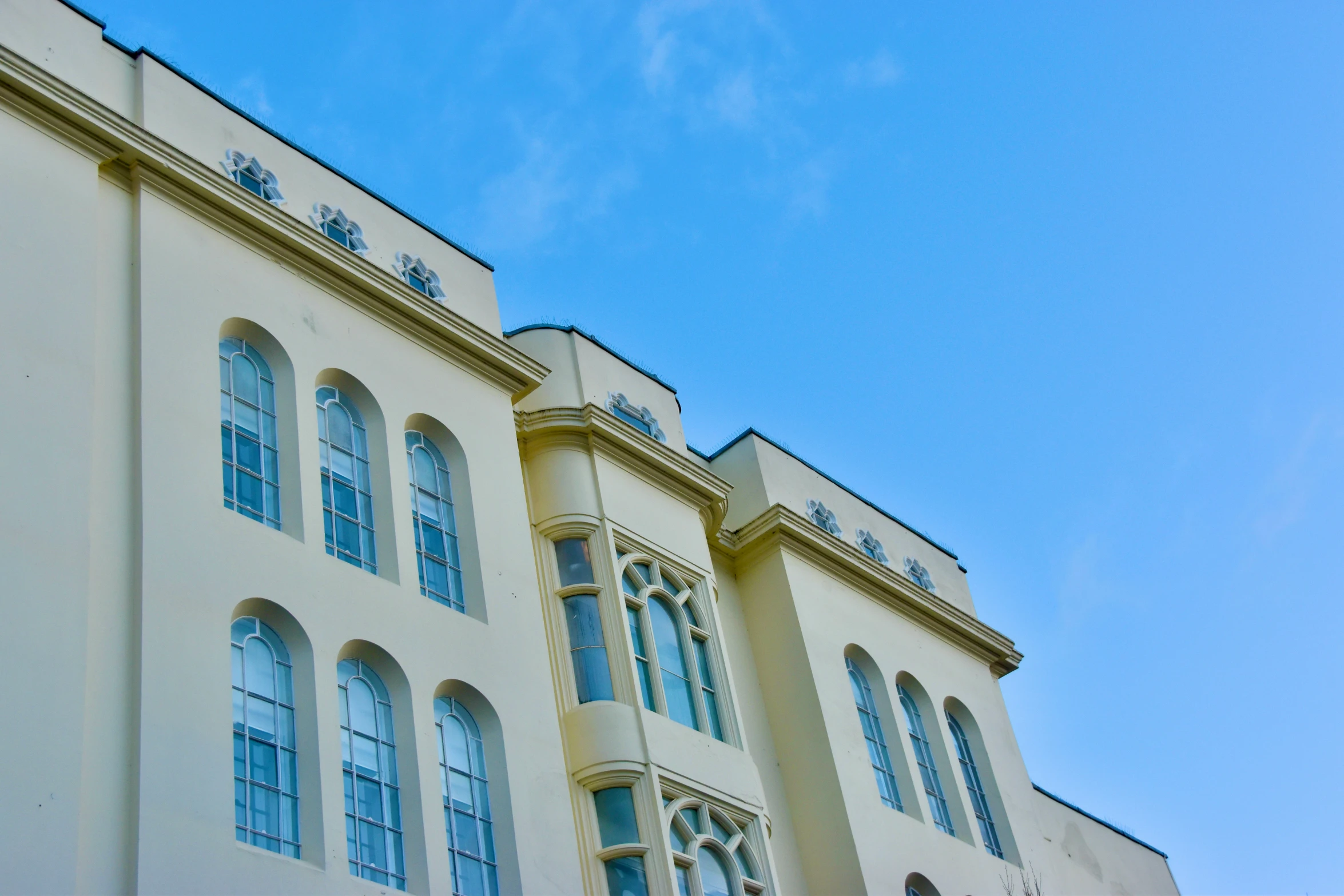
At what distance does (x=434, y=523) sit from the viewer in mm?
21844

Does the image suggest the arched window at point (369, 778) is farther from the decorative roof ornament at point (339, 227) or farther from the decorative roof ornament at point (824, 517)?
the decorative roof ornament at point (824, 517)

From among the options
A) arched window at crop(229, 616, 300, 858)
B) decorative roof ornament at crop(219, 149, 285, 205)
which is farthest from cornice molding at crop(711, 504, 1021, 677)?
arched window at crop(229, 616, 300, 858)

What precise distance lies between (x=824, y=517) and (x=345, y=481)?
37.2 ft

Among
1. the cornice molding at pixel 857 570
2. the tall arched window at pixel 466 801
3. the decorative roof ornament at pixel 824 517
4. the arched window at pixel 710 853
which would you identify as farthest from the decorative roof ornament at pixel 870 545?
the tall arched window at pixel 466 801

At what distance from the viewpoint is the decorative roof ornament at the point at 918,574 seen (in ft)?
103

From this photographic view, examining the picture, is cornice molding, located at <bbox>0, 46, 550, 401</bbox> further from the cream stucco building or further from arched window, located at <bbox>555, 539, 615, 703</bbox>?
arched window, located at <bbox>555, 539, 615, 703</bbox>

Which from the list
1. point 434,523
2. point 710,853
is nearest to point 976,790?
point 710,853

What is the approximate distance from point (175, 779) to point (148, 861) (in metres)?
0.95

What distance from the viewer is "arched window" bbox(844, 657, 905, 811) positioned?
26328mm

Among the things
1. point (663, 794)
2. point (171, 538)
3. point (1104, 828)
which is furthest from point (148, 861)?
point (1104, 828)

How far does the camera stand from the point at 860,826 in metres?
24.6

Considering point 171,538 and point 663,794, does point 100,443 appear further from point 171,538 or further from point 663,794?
point 663,794

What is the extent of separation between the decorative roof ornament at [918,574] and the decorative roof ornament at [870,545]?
0.71 meters

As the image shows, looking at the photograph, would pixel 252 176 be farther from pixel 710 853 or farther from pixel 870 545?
pixel 870 545
